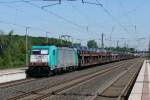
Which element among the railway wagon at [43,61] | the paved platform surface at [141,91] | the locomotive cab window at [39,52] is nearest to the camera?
the paved platform surface at [141,91]

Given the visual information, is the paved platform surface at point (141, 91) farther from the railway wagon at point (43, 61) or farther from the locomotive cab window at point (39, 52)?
the locomotive cab window at point (39, 52)

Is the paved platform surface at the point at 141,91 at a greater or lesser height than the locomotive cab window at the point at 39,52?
lesser

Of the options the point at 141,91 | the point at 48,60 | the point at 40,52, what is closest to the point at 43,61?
the point at 48,60

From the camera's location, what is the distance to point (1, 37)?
244 feet

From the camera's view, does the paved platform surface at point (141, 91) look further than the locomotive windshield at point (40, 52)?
No

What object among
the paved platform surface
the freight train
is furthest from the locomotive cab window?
the paved platform surface

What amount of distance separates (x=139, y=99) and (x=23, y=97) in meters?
5.62

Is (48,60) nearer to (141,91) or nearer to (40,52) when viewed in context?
(40,52)

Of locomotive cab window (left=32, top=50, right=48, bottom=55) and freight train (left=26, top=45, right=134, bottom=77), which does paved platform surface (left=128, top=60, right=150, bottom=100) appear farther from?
locomotive cab window (left=32, top=50, right=48, bottom=55)

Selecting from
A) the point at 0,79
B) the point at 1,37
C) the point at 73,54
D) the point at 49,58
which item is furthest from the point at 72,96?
the point at 1,37

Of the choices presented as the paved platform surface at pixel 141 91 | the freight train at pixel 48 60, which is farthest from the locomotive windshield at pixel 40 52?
the paved platform surface at pixel 141 91

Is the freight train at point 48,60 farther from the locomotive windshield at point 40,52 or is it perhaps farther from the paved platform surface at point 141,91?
the paved platform surface at point 141,91

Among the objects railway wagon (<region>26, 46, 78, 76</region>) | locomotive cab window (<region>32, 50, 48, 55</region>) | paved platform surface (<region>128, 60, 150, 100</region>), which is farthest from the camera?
locomotive cab window (<region>32, 50, 48, 55</region>)

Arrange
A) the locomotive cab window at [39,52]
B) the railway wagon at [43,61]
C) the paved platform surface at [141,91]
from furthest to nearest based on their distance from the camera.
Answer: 1. the locomotive cab window at [39,52]
2. the railway wagon at [43,61]
3. the paved platform surface at [141,91]
